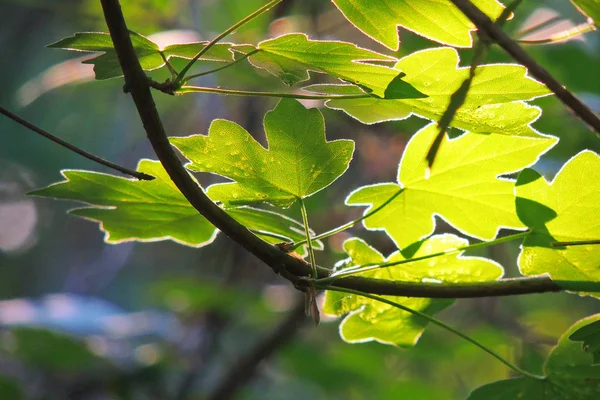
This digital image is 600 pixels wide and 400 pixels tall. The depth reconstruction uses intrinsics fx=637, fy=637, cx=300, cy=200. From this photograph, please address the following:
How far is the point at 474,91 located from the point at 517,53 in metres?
0.10

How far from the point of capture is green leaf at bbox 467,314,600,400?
0.65m

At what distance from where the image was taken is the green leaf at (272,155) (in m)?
0.60

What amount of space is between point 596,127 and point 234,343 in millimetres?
2728

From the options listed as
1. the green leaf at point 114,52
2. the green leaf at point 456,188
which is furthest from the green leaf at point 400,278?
the green leaf at point 114,52

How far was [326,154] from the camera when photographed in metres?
0.61

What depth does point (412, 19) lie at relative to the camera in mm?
543

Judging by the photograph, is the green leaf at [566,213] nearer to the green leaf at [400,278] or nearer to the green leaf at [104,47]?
the green leaf at [400,278]

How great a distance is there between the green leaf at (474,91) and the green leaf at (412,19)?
0.05 feet

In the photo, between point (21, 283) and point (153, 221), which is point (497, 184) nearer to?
point (153, 221)

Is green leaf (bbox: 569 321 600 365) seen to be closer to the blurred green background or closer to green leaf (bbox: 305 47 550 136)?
green leaf (bbox: 305 47 550 136)

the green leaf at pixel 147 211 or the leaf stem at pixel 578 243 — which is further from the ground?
the green leaf at pixel 147 211

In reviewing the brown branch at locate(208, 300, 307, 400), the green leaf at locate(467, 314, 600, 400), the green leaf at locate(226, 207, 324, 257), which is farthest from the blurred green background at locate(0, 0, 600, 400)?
the green leaf at locate(226, 207, 324, 257)

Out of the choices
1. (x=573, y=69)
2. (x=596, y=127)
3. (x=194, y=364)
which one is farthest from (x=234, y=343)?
(x=596, y=127)

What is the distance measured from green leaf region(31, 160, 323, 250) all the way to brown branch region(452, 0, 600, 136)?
28 cm
